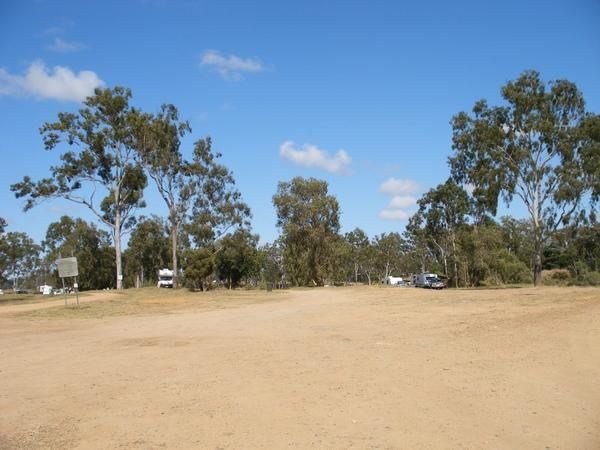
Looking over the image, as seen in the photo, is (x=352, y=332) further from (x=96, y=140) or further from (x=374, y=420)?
(x=96, y=140)

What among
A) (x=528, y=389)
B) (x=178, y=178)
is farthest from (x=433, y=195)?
(x=528, y=389)

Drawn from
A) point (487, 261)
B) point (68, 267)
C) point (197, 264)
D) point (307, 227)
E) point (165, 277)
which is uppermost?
point (307, 227)

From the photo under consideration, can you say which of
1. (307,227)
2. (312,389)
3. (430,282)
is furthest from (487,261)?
(312,389)

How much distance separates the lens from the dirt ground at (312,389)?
22.0ft

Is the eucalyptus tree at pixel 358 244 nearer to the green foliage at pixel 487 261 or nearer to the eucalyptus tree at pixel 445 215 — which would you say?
the eucalyptus tree at pixel 445 215

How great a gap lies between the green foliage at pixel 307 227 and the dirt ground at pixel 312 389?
48.5 m

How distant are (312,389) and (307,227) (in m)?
56.7

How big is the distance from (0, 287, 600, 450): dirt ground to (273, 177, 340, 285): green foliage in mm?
48508

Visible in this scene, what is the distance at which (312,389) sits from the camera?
883cm

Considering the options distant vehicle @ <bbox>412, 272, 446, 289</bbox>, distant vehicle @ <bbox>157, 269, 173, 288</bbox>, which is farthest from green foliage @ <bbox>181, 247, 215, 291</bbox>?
distant vehicle @ <bbox>412, 272, 446, 289</bbox>

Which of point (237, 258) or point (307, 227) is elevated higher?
point (307, 227)

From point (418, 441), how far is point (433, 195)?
70.1 metres

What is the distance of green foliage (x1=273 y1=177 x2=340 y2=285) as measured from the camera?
214 ft

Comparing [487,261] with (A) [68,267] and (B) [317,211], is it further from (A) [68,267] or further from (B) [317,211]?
(A) [68,267]
